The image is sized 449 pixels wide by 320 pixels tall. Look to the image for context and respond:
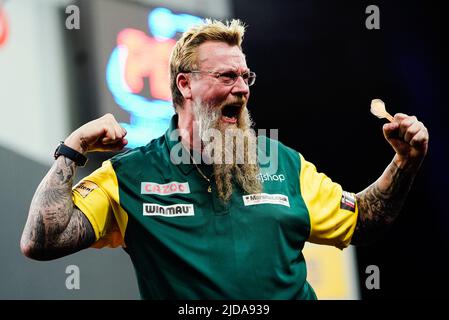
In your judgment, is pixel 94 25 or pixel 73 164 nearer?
pixel 73 164

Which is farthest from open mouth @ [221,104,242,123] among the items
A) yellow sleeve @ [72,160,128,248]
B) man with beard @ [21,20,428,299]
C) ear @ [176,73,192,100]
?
yellow sleeve @ [72,160,128,248]

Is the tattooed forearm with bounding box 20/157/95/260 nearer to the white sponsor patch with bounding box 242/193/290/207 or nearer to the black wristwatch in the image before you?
the black wristwatch

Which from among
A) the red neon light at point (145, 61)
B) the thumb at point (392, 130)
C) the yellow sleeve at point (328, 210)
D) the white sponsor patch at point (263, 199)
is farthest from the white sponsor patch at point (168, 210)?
the red neon light at point (145, 61)

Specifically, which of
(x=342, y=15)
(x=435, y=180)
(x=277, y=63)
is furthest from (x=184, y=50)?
(x=435, y=180)

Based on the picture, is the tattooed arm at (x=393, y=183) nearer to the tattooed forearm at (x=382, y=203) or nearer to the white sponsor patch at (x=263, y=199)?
the tattooed forearm at (x=382, y=203)

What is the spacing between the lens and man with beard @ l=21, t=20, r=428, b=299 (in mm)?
1676

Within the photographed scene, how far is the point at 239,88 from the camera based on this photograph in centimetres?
194

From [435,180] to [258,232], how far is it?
1.78 m

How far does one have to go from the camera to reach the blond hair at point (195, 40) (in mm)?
1987

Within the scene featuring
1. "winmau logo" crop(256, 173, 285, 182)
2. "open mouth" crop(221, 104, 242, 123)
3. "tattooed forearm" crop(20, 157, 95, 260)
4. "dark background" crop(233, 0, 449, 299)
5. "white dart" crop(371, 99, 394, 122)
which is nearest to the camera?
"tattooed forearm" crop(20, 157, 95, 260)

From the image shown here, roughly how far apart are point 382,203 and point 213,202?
19.3 inches

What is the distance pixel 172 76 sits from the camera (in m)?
2.11

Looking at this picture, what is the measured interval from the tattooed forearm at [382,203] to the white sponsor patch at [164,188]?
519 millimetres

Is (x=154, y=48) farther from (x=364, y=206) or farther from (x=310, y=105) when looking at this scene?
(x=364, y=206)
